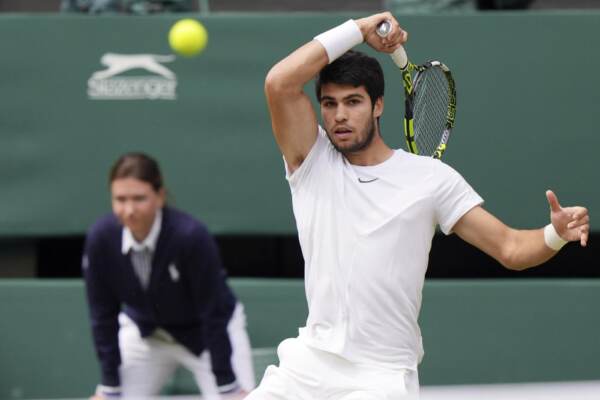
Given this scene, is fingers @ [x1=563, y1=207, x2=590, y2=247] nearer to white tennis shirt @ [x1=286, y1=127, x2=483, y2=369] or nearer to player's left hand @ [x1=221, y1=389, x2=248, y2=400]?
white tennis shirt @ [x1=286, y1=127, x2=483, y2=369]

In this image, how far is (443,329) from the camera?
594 centimetres

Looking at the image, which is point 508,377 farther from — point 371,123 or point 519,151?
point 371,123

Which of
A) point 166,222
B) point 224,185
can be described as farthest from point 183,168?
point 166,222

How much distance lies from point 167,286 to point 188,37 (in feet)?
5.04

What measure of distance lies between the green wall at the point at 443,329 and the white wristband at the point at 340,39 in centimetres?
247

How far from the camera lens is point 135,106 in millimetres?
6121

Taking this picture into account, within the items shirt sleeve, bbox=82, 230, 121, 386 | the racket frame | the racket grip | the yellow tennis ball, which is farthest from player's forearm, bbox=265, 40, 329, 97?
the yellow tennis ball

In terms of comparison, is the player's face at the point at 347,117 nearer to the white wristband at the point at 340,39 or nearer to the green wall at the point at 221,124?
the white wristband at the point at 340,39

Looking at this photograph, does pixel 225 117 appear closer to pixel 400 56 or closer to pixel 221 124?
pixel 221 124

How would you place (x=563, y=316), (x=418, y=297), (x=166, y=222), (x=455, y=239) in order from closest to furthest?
(x=418, y=297), (x=166, y=222), (x=563, y=316), (x=455, y=239)

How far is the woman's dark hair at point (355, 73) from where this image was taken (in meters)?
3.70

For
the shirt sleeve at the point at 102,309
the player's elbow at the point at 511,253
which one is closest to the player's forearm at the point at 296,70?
the player's elbow at the point at 511,253

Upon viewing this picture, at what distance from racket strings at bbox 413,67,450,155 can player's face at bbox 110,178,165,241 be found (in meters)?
1.06

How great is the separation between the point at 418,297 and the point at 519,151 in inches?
104
